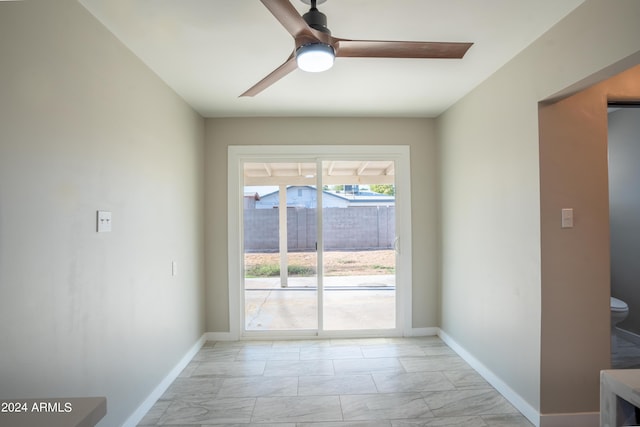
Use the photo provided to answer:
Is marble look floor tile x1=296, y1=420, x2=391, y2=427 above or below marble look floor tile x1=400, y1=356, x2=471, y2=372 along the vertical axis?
below

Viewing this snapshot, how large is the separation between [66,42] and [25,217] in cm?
87

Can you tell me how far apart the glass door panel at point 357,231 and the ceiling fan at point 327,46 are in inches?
80.8

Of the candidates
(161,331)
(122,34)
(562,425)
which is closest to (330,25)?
(122,34)

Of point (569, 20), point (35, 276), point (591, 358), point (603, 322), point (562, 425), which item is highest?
point (569, 20)

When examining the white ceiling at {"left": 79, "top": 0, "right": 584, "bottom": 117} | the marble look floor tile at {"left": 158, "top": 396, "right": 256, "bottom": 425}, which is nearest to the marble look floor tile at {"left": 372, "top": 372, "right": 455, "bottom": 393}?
the marble look floor tile at {"left": 158, "top": 396, "right": 256, "bottom": 425}

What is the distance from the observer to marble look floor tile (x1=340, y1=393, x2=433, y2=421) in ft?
7.27

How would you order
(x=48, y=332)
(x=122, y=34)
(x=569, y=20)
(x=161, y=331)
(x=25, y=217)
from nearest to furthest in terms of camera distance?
(x=25, y=217) → (x=48, y=332) → (x=569, y=20) → (x=122, y=34) → (x=161, y=331)

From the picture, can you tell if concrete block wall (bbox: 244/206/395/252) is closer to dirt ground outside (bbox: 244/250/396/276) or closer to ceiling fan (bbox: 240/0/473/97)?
dirt ground outside (bbox: 244/250/396/276)

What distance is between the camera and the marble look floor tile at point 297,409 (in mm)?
2186

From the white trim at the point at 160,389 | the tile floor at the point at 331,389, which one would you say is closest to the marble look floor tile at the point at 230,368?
the tile floor at the point at 331,389

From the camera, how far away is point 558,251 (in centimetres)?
204

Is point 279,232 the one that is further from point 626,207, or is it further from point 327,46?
point 626,207

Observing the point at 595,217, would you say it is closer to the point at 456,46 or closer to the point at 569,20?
the point at 569,20

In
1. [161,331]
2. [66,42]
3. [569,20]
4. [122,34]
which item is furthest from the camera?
[161,331]
